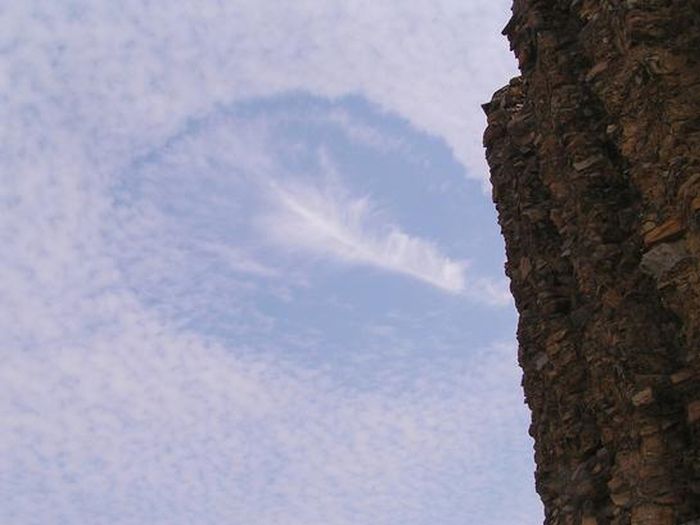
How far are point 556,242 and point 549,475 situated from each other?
3481 millimetres

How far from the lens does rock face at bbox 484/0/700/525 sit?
12758mm

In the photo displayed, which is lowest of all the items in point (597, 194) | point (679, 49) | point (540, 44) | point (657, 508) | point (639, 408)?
point (657, 508)

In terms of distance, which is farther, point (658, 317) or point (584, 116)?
point (584, 116)

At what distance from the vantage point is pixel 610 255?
556 inches

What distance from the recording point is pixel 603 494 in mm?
13570

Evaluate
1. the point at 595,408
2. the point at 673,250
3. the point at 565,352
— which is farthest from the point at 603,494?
the point at 673,250

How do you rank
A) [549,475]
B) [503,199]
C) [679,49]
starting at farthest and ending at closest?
[503,199] → [549,475] → [679,49]

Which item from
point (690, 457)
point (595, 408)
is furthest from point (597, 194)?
point (690, 457)

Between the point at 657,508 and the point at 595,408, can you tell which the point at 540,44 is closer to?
the point at 595,408

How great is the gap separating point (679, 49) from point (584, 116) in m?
1.78

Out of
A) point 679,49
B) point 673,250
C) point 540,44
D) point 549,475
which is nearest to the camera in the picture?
point 673,250

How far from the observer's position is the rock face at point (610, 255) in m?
12.8

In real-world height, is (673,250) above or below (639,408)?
above

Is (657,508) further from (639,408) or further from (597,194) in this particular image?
(597,194)
